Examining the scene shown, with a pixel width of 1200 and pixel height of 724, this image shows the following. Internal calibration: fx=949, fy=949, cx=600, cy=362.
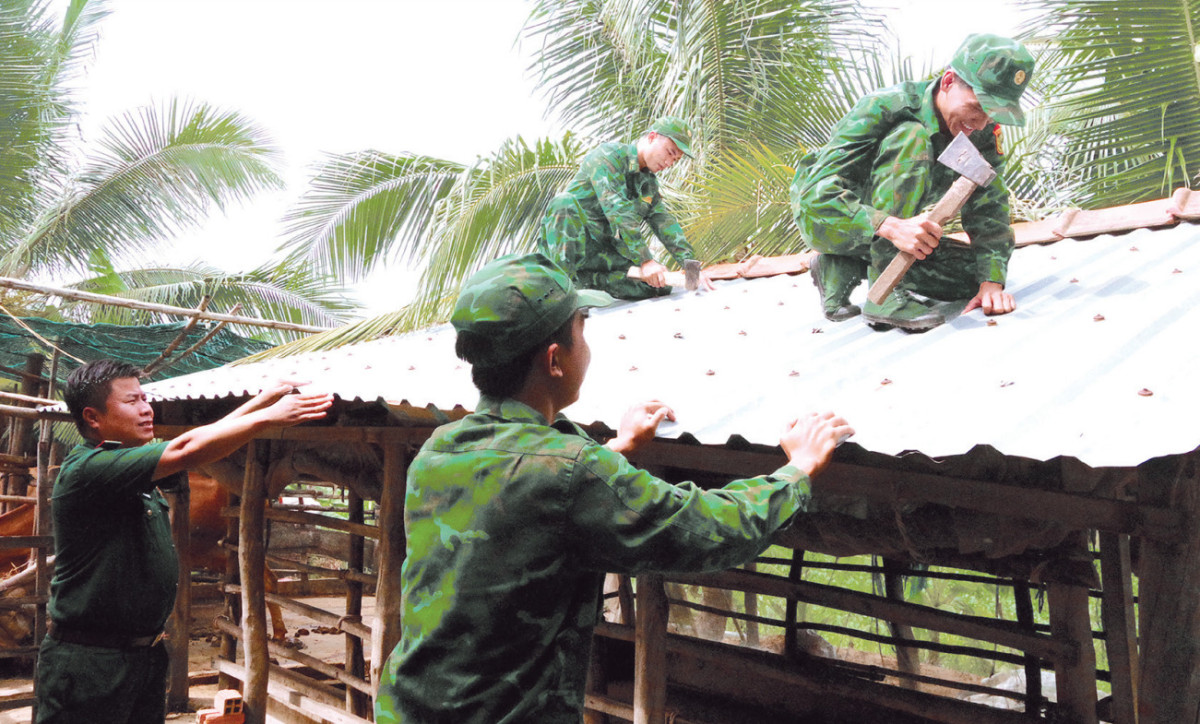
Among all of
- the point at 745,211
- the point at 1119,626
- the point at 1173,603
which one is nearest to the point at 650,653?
the point at 1119,626

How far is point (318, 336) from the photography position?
882 centimetres

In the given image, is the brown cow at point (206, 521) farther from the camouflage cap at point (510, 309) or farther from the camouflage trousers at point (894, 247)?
the camouflage cap at point (510, 309)

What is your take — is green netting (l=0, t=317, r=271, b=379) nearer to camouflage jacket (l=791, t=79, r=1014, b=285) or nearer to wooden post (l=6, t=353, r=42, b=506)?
wooden post (l=6, t=353, r=42, b=506)

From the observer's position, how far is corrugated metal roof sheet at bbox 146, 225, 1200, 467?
230 cm

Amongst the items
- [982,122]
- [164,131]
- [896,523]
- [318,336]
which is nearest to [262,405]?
[896,523]

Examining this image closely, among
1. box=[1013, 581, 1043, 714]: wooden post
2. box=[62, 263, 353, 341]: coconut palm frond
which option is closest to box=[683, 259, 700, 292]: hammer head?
box=[1013, 581, 1043, 714]: wooden post

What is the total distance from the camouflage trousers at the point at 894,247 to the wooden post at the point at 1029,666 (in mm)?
1635

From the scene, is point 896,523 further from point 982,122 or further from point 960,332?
point 982,122

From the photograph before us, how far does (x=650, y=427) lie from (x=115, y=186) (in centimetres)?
1679

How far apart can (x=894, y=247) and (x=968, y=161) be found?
465mm

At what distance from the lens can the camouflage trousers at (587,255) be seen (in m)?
6.15

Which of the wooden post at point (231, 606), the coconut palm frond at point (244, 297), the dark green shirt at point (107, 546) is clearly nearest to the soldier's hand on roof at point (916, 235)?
the dark green shirt at point (107, 546)

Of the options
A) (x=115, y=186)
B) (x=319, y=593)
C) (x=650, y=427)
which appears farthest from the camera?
(x=115, y=186)

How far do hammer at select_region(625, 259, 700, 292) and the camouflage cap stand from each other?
4045 millimetres
